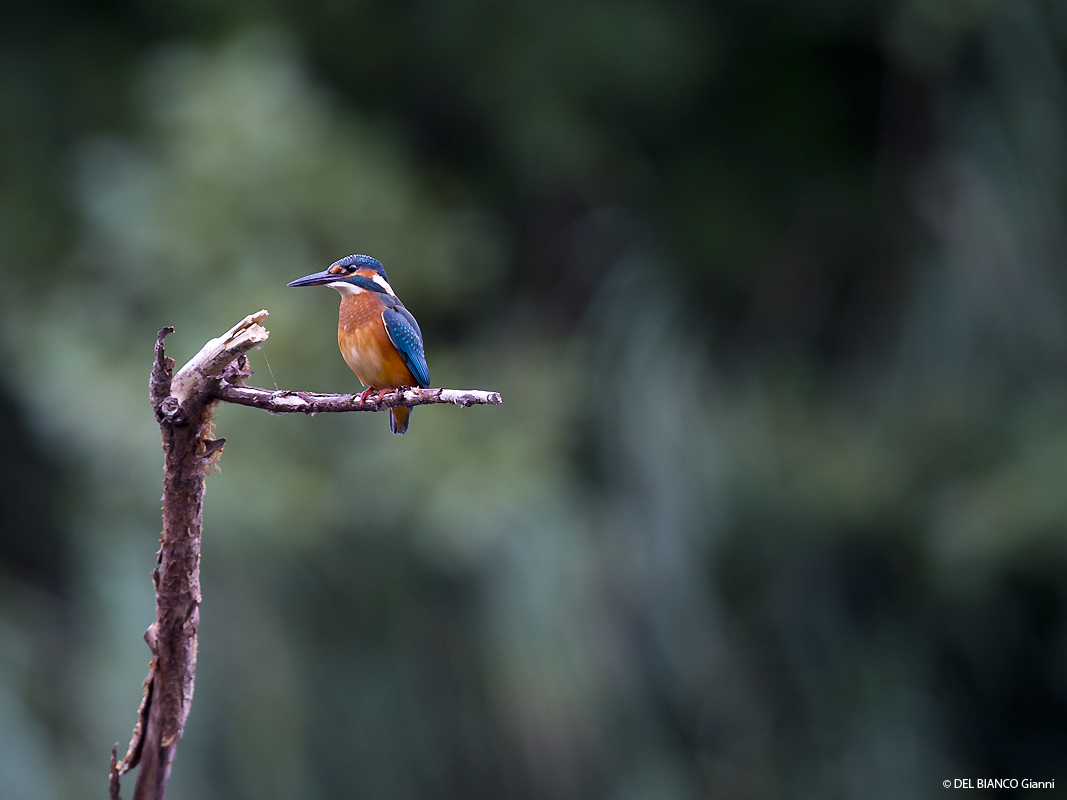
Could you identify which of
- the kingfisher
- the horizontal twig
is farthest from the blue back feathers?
the horizontal twig

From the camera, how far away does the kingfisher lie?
171cm

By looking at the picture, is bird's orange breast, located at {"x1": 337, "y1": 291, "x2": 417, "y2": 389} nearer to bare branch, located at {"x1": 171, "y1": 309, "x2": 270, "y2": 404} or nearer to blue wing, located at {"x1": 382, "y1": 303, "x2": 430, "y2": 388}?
blue wing, located at {"x1": 382, "y1": 303, "x2": 430, "y2": 388}

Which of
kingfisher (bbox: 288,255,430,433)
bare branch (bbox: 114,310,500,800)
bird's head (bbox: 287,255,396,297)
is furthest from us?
kingfisher (bbox: 288,255,430,433)

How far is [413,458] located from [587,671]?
158 centimetres

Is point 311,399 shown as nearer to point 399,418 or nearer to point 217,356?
point 217,356

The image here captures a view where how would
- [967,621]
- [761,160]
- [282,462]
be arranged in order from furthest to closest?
[761,160] < [967,621] < [282,462]

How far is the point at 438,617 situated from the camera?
18.8ft

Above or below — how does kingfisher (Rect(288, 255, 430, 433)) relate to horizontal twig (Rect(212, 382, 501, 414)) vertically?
above

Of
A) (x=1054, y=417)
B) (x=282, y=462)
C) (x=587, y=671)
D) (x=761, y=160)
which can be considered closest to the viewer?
(x=282, y=462)

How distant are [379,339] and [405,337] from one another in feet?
0.16

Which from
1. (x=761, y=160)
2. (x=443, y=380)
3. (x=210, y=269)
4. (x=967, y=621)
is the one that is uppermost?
(x=761, y=160)

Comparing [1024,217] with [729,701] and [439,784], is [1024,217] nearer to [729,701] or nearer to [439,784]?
[729,701]

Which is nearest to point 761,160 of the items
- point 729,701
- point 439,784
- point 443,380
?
point 443,380

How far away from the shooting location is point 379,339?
173 cm
